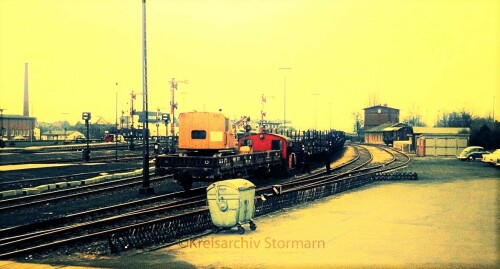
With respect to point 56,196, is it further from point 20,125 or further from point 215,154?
point 20,125

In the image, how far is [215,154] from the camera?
24.6 m

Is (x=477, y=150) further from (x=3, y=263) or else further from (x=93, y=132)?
(x=93, y=132)

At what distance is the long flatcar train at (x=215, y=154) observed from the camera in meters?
22.0

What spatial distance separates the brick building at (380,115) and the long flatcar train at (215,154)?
96.3 m

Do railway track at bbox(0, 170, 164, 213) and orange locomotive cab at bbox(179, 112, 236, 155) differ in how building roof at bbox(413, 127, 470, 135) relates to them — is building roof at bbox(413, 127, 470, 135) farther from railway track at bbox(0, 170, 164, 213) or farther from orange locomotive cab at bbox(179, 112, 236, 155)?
railway track at bbox(0, 170, 164, 213)

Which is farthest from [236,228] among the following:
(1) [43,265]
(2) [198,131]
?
(2) [198,131]

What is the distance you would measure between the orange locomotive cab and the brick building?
10359cm

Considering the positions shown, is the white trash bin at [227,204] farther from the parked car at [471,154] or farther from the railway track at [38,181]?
the parked car at [471,154]

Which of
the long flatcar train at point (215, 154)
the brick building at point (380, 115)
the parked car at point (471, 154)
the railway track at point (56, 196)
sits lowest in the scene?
the railway track at point (56, 196)

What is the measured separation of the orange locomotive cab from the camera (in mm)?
24453

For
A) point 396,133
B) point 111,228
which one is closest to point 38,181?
point 111,228

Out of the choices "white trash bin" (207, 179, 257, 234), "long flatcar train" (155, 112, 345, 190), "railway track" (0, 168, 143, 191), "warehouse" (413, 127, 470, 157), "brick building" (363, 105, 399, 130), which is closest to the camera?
"white trash bin" (207, 179, 257, 234)

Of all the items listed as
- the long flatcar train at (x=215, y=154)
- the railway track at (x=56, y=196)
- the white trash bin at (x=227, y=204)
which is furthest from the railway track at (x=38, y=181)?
the white trash bin at (x=227, y=204)

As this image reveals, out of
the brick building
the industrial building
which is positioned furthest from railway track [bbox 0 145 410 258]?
the brick building
